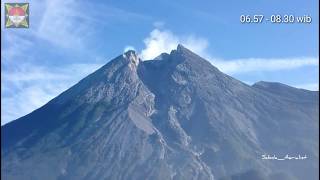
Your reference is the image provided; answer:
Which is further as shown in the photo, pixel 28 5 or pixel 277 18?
pixel 277 18

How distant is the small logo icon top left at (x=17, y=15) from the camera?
56031 millimetres

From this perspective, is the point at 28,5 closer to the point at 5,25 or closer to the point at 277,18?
the point at 5,25

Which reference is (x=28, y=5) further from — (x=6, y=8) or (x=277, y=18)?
(x=277, y=18)

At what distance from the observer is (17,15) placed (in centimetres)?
5738

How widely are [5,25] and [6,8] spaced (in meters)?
2.25

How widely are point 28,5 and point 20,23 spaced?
186 centimetres

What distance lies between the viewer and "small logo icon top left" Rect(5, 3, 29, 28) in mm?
56031

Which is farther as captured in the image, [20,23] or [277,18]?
[277,18]

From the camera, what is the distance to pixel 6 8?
56812mm

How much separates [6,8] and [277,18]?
2941 centimetres

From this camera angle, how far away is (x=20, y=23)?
56.3 metres

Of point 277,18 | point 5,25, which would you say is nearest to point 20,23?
point 5,25

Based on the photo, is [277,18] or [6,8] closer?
[6,8]

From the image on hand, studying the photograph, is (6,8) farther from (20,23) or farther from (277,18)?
(277,18)
